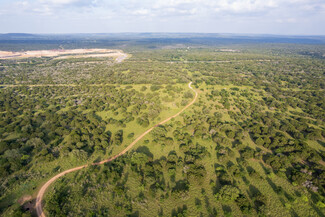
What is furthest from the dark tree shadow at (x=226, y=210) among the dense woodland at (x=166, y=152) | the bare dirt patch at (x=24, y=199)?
the bare dirt patch at (x=24, y=199)

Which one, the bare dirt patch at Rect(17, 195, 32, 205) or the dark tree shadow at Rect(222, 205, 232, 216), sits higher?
the bare dirt patch at Rect(17, 195, 32, 205)

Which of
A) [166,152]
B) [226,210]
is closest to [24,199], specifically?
[166,152]

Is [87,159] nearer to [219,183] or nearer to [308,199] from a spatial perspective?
[219,183]

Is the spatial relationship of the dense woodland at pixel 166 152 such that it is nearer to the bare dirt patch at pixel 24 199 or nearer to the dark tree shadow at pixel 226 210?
the dark tree shadow at pixel 226 210

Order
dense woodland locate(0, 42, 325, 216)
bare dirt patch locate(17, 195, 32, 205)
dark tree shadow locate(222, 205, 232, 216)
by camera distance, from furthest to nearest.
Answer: dense woodland locate(0, 42, 325, 216), bare dirt patch locate(17, 195, 32, 205), dark tree shadow locate(222, 205, 232, 216)

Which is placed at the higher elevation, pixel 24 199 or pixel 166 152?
pixel 166 152

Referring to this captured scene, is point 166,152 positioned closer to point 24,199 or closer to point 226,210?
point 226,210

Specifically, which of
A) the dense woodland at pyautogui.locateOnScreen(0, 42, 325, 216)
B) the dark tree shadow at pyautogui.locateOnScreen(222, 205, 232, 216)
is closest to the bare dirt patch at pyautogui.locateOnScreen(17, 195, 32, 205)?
the dense woodland at pyautogui.locateOnScreen(0, 42, 325, 216)

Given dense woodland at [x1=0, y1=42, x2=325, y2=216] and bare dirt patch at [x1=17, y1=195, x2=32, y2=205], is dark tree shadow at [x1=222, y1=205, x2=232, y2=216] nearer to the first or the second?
dense woodland at [x1=0, y1=42, x2=325, y2=216]
